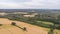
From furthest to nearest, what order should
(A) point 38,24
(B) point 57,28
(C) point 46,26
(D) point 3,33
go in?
(A) point 38,24
(C) point 46,26
(B) point 57,28
(D) point 3,33

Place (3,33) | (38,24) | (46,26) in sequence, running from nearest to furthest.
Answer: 1. (3,33)
2. (46,26)
3. (38,24)

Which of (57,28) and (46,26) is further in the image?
(46,26)

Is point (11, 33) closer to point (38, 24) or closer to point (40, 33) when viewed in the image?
point (40, 33)

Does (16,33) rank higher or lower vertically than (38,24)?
higher

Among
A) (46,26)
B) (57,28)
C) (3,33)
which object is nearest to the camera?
(3,33)

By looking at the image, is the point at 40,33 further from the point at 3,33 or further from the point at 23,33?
the point at 3,33

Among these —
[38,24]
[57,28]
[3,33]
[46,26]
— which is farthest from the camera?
[38,24]

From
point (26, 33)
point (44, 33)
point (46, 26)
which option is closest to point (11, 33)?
point (26, 33)

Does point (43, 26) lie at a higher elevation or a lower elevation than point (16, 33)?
lower

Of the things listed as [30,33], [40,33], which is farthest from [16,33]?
[40,33]
